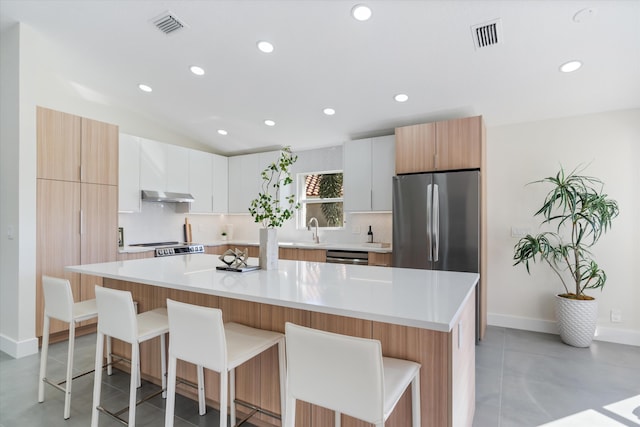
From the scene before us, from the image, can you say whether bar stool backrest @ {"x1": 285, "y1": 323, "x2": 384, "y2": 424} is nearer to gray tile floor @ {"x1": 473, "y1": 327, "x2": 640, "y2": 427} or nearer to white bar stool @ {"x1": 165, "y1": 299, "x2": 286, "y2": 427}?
white bar stool @ {"x1": 165, "y1": 299, "x2": 286, "y2": 427}

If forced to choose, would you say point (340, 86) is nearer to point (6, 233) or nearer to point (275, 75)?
point (275, 75)

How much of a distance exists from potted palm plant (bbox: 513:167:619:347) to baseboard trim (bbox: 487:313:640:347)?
32 centimetres

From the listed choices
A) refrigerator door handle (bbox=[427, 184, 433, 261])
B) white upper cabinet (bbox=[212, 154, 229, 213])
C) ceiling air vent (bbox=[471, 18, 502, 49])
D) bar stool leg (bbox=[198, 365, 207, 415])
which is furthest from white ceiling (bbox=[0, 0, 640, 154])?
bar stool leg (bbox=[198, 365, 207, 415])

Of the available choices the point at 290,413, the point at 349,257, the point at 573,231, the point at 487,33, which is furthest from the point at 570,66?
the point at 290,413

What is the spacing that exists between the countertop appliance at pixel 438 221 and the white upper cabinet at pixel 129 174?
335 cm

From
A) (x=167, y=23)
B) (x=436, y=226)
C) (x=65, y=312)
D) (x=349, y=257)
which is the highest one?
(x=167, y=23)

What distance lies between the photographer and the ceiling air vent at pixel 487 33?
2388 millimetres

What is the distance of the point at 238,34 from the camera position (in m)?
2.84

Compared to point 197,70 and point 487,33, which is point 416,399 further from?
point 197,70

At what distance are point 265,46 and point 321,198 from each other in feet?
8.59

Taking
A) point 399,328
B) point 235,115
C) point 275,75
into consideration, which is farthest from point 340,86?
point 399,328

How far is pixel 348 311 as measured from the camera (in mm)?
1254

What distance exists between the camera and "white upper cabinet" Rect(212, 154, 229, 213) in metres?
5.45

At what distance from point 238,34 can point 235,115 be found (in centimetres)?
164
